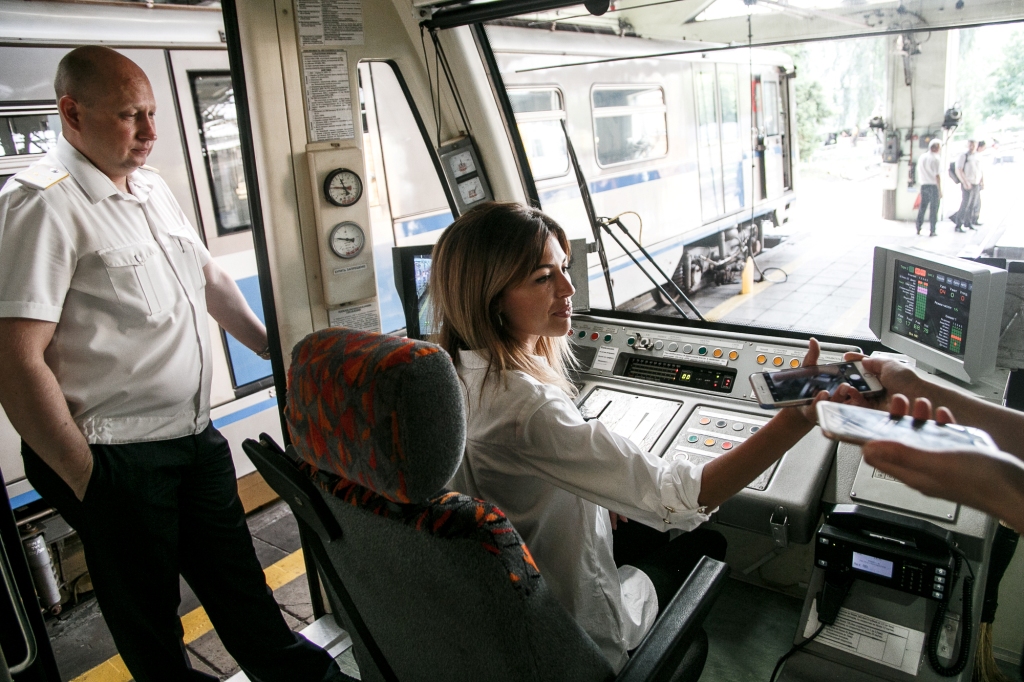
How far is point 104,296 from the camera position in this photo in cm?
169

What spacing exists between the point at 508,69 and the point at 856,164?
154cm

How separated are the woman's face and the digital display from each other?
91cm

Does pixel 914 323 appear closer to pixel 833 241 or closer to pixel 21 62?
pixel 833 241

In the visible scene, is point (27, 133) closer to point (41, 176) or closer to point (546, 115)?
point (41, 176)

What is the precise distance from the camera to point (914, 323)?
1777mm

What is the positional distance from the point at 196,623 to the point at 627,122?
3277 millimetres

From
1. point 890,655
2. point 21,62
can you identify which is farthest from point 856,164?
point 21,62

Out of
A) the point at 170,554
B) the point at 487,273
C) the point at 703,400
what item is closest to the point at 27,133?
the point at 170,554

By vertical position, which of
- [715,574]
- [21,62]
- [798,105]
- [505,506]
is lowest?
[715,574]

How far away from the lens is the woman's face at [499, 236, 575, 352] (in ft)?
4.65

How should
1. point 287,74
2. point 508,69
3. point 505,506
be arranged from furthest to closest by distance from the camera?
point 508,69 → point 287,74 → point 505,506

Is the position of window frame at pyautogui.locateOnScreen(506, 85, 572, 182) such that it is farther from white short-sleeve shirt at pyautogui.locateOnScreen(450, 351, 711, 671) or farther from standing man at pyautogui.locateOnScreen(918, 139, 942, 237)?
white short-sleeve shirt at pyautogui.locateOnScreen(450, 351, 711, 671)

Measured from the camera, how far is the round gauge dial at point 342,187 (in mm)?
2029

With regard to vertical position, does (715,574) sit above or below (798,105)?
below
